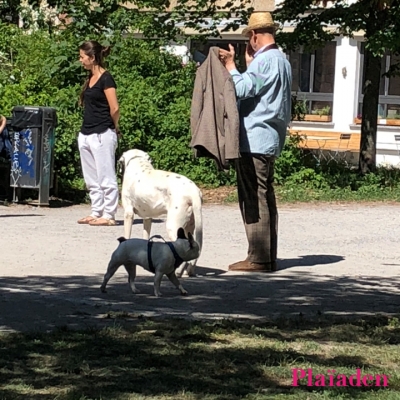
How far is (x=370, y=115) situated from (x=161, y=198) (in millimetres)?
10059

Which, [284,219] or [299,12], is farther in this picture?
[299,12]

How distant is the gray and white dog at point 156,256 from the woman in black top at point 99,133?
174 inches

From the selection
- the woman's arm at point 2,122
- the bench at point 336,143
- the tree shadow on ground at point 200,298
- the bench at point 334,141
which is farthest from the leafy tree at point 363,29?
the tree shadow on ground at point 200,298

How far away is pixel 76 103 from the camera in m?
16.7

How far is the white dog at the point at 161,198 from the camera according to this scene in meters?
9.10

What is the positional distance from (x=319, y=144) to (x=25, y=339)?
767 inches

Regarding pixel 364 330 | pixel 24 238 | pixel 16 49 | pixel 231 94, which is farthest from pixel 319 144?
pixel 364 330

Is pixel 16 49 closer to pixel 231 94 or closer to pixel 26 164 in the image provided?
pixel 26 164

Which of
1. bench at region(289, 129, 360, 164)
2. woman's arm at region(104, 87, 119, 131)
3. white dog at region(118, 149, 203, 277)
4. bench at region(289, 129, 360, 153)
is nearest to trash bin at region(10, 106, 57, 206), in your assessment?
→ woman's arm at region(104, 87, 119, 131)

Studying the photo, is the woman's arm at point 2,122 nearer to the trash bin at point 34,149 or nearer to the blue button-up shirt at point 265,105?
the trash bin at point 34,149

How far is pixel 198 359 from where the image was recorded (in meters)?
6.00

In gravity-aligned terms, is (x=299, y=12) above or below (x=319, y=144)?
above

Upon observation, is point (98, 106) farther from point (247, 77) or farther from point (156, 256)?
point (156, 256)

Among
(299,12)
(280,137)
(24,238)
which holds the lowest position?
(24,238)
